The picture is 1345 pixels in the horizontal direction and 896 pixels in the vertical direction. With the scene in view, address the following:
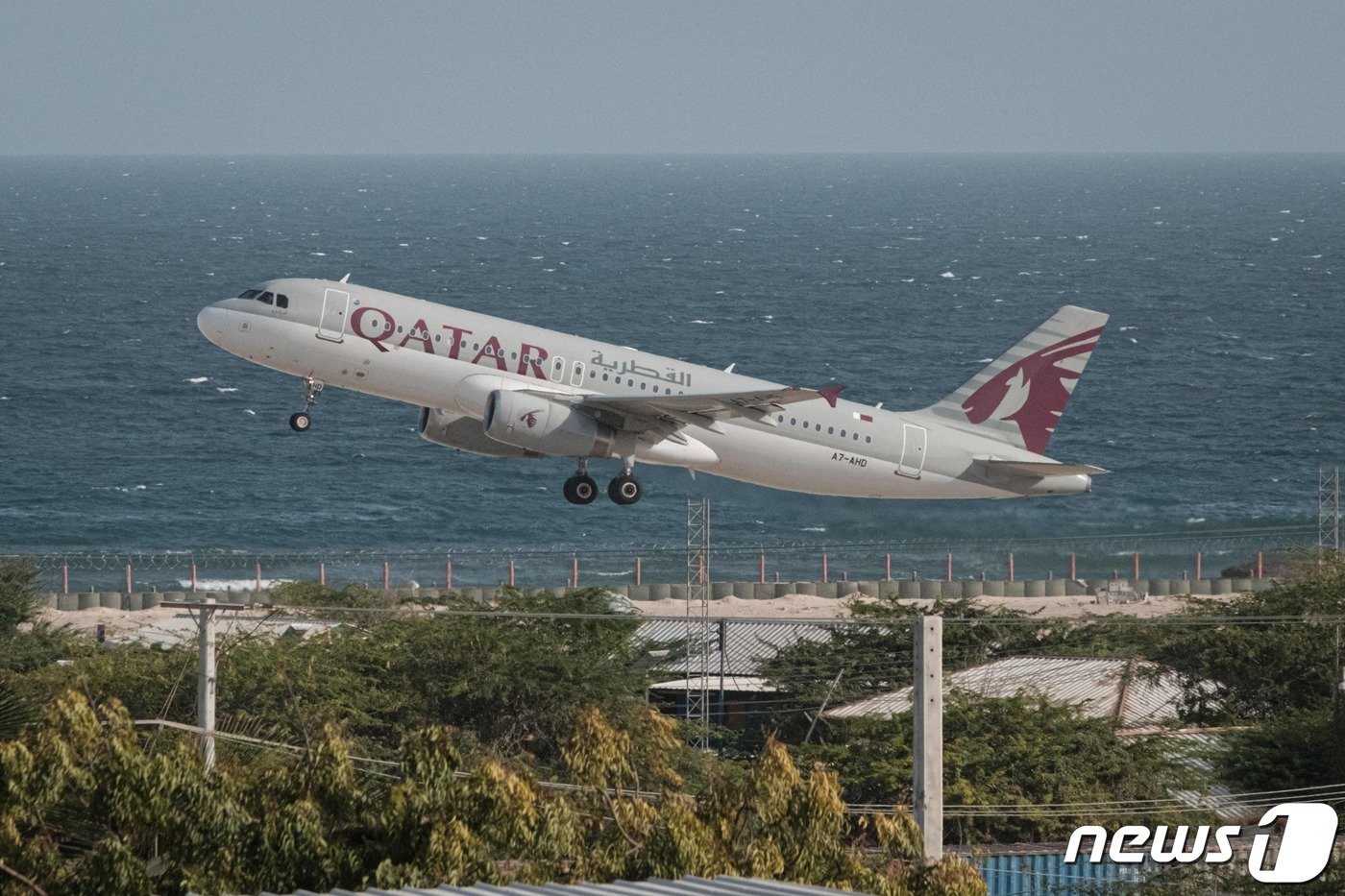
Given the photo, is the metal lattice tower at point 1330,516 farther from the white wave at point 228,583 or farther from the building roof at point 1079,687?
the white wave at point 228,583

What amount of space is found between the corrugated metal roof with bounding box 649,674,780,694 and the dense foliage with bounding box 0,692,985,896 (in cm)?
3529

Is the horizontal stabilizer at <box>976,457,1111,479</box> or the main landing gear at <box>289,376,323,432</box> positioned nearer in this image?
the main landing gear at <box>289,376,323,432</box>

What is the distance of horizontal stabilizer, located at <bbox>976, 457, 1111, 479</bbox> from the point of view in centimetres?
5956

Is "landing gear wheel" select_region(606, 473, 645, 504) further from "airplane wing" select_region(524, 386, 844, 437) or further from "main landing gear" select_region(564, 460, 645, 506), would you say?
"airplane wing" select_region(524, 386, 844, 437)

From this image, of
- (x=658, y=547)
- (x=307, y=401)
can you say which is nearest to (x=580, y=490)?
(x=307, y=401)

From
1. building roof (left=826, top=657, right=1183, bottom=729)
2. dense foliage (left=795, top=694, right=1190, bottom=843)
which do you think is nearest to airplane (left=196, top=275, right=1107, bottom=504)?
building roof (left=826, top=657, right=1183, bottom=729)

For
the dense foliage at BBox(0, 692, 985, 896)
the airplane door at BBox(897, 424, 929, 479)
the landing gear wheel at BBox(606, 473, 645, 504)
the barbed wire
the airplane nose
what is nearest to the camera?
the dense foliage at BBox(0, 692, 985, 896)

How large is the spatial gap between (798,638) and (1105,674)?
32.9 ft

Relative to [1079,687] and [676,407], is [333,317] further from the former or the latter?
[1079,687]

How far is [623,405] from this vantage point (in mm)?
54969

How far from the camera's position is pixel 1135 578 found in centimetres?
9850

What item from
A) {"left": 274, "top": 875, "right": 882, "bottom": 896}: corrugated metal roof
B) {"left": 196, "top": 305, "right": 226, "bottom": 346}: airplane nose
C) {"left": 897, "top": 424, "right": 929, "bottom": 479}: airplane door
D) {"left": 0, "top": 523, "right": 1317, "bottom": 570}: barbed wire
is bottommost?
{"left": 0, "top": 523, "right": 1317, "bottom": 570}: barbed wire

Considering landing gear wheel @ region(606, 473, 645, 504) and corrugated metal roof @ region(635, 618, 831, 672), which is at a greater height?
landing gear wheel @ region(606, 473, 645, 504)

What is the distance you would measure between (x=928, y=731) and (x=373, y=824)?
961 centimetres
